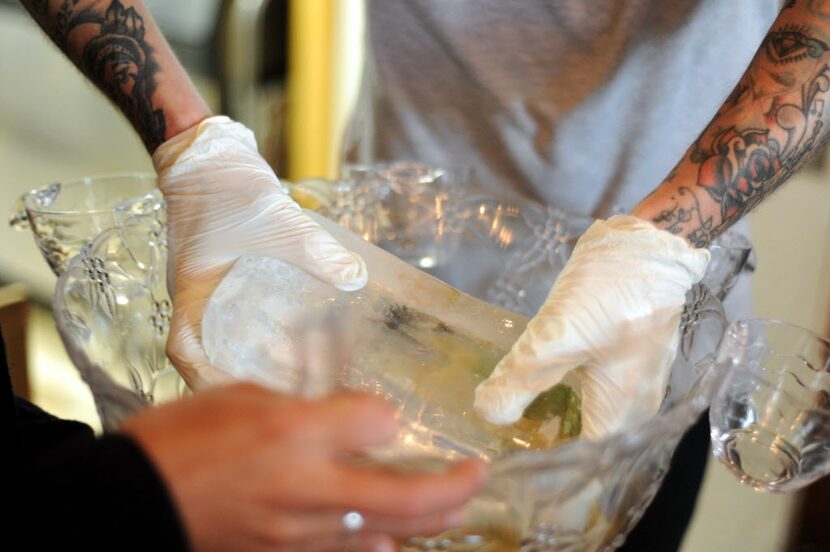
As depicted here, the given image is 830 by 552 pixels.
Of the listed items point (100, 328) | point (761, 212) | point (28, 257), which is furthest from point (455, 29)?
point (28, 257)

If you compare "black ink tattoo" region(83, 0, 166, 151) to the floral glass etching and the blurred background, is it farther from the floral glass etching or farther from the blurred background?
the blurred background

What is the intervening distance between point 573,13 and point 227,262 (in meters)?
0.46

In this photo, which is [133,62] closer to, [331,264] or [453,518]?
[331,264]

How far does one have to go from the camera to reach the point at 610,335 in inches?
20.0

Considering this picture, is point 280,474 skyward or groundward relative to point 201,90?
skyward

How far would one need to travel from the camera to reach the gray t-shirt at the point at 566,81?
828 mm

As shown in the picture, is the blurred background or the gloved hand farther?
the blurred background

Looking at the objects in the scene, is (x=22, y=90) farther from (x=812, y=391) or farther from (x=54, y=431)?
(x=812, y=391)

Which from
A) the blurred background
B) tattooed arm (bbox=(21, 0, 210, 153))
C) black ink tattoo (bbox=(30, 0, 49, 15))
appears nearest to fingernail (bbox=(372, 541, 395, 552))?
tattooed arm (bbox=(21, 0, 210, 153))

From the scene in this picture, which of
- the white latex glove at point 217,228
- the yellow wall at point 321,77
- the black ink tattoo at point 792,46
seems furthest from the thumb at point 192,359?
the yellow wall at point 321,77

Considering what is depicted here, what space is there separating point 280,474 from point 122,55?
1.52 ft

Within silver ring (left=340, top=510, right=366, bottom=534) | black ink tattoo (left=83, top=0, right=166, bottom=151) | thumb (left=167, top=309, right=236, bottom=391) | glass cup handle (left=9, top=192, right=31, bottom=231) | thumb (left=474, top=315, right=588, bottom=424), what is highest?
black ink tattoo (left=83, top=0, right=166, bottom=151)

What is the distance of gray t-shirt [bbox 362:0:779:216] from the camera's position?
0.83m

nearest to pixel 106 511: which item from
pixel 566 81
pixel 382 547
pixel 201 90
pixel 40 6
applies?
pixel 382 547
